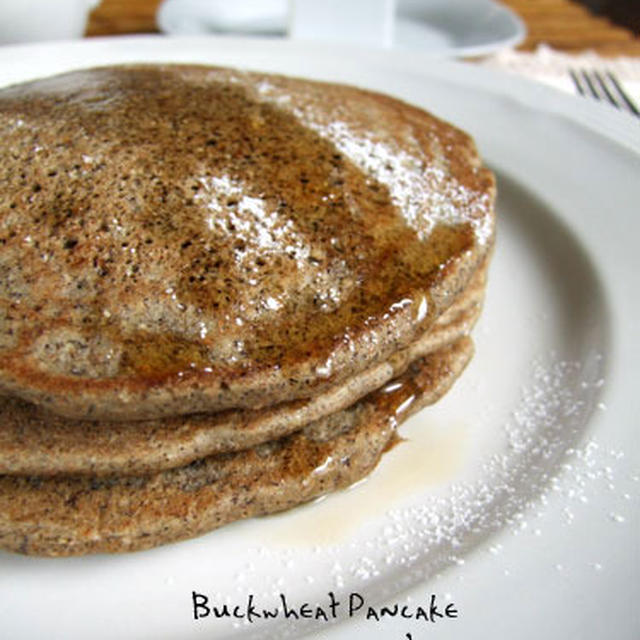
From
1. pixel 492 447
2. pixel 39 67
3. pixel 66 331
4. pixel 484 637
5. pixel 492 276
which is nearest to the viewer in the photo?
pixel 484 637

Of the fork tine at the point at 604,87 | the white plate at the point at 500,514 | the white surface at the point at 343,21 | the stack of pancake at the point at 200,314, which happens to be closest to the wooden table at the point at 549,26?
the fork tine at the point at 604,87

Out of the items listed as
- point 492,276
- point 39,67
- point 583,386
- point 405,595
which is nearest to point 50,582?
point 405,595

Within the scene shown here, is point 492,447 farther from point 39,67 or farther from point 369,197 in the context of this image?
point 39,67

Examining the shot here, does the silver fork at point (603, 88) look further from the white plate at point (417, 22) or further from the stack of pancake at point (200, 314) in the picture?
the stack of pancake at point (200, 314)

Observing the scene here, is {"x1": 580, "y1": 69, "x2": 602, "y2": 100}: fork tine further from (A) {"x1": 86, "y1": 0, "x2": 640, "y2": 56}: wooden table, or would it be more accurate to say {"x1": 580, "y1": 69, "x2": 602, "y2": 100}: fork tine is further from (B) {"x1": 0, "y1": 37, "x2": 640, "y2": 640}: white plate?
(B) {"x1": 0, "y1": 37, "x2": 640, "y2": 640}: white plate

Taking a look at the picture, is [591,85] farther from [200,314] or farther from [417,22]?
[200,314]

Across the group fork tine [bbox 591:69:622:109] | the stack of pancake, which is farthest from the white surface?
the stack of pancake
